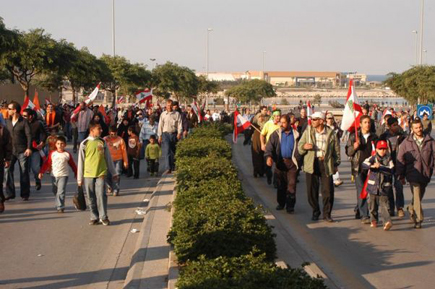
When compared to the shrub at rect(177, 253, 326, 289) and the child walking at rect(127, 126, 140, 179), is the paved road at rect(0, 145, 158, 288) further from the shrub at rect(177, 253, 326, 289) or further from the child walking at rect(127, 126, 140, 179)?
the child walking at rect(127, 126, 140, 179)

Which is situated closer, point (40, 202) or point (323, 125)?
point (323, 125)

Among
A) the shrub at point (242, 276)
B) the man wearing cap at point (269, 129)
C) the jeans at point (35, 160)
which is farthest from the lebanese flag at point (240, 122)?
the shrub at point (242, 276)

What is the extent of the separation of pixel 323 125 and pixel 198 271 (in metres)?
6.05

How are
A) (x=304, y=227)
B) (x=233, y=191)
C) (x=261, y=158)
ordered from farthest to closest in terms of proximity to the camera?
(x=261, y=158)
(x=304, y=227)
(x=233, y=191)

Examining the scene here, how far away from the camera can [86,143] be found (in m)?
11.0

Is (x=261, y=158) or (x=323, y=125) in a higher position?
(x=323, y=125)

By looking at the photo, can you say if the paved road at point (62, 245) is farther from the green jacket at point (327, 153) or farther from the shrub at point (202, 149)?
the green jacket at point (327, 153)

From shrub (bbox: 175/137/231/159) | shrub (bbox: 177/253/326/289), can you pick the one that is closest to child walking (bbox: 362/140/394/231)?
shrub (bbox: 175/137/231/159)

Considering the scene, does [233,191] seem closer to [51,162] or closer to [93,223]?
[93,223]

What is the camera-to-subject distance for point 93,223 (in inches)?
437

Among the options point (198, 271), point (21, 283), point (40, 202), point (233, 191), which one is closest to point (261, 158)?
point (40, 202)

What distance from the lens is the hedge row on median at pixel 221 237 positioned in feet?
17.3

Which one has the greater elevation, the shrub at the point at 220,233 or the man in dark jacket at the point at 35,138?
the man in dark jacket at the point at 35,138

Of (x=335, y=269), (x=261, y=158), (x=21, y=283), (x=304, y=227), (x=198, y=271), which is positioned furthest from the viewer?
(x=261, y=158)
